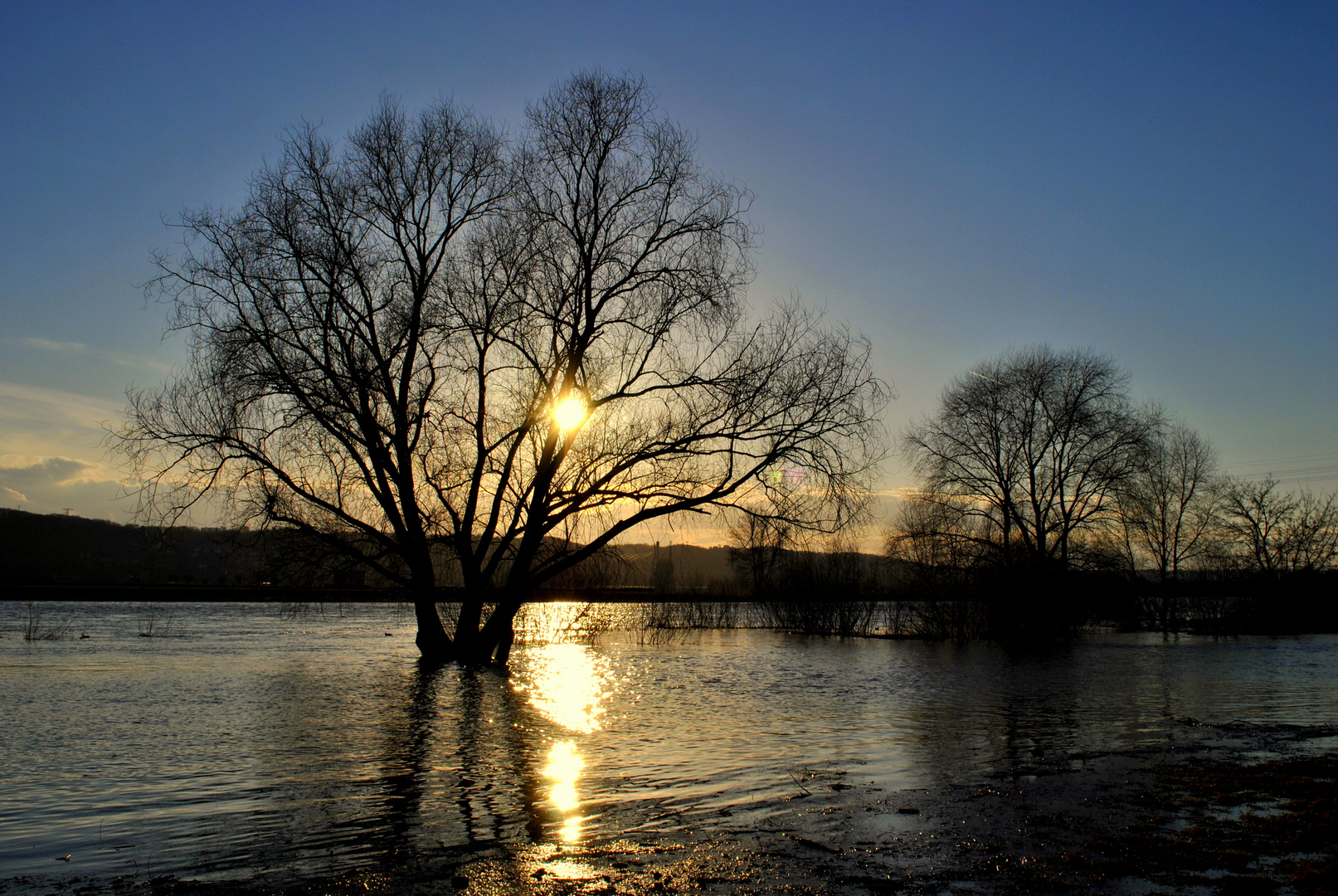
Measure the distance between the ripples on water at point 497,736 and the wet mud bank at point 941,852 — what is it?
39 centimetres

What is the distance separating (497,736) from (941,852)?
719 centimetres

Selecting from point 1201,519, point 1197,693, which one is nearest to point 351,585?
point 1197,693

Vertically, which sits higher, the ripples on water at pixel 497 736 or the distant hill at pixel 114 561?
the distant hill at pixel 114 561

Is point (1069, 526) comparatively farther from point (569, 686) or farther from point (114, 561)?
point (114, 561)

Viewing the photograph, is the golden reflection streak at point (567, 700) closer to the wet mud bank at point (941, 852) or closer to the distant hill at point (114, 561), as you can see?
the wet mud bank at point (941, 852)

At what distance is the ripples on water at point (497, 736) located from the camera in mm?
6887

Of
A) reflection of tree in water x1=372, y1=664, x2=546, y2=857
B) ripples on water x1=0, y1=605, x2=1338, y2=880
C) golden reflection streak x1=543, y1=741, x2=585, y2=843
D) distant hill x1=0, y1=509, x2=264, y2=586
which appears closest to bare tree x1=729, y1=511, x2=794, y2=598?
ripples on water x1=0, y1=605, x2=1338, y2=880

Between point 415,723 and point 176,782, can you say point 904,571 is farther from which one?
point 176,782

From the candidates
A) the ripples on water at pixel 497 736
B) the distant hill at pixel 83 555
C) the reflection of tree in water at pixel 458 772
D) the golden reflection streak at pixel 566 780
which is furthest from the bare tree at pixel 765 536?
the distant hill at pixel 83 555

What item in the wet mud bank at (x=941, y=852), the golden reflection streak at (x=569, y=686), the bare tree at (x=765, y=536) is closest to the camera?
the wet mud bank at (x=941, y=852)

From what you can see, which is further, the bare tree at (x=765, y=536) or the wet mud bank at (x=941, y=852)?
the bare tree at (x=765, y=536)

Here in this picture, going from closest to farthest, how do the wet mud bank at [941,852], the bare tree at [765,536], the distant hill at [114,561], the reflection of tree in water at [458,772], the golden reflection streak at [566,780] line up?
1. the wet mud bank at [941,852]
2. the reflection of tree in water at [458,772]
3. the golden reflection streak at [566,780]
4. the bare tree at [765,536]
5. the distant hill at [114,561]

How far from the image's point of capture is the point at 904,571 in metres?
35.9

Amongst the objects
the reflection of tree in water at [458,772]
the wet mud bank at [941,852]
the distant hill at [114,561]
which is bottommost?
the reflection of tree in water at [458,772]
